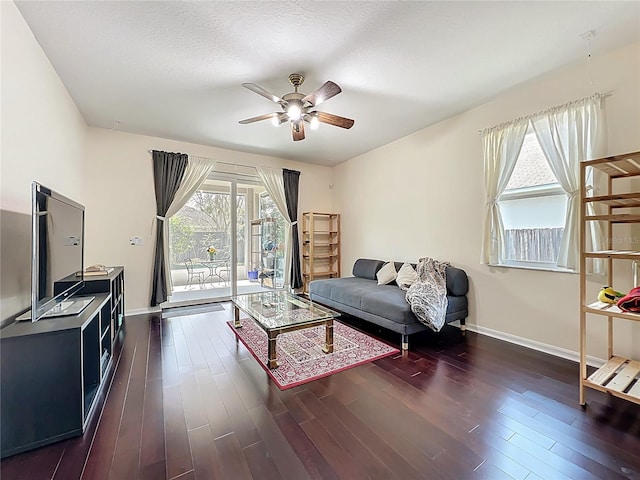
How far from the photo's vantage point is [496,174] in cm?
318

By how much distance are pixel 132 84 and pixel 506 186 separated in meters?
4.17

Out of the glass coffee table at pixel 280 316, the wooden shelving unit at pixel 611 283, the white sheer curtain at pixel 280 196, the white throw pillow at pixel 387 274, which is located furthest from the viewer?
the white sheer curtain at pixel 280 196

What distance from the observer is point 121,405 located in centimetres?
197

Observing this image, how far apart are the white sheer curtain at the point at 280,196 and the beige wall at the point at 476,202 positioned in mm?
1375

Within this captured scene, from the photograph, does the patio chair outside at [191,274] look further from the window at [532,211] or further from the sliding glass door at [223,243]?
the window at [532,211]

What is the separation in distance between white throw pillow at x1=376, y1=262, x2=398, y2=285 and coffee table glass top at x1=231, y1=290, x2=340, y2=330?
4.40ft

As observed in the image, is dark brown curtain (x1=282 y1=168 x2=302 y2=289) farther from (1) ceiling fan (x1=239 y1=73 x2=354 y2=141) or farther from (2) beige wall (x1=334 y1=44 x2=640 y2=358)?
(1) ceiling fan (x1=239 y1=73 x2=354 y2=141)

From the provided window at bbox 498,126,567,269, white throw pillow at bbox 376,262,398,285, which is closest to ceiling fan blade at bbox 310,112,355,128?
window at bbox 498,126,567,269

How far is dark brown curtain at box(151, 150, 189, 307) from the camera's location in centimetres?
430

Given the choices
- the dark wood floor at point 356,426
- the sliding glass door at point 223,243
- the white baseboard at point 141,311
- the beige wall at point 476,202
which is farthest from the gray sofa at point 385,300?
the white baseboard at point 141,311

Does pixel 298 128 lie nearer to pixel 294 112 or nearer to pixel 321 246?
pixel 294 112

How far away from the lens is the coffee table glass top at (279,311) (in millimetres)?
2658

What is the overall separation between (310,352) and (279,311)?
56 centimetres

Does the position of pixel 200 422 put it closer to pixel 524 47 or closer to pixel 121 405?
pixel 121 405
